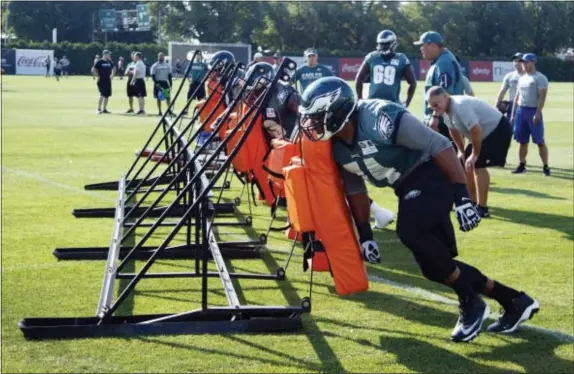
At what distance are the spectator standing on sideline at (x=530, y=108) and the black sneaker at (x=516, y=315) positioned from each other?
381 inches

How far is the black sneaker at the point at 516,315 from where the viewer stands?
21.1 feet

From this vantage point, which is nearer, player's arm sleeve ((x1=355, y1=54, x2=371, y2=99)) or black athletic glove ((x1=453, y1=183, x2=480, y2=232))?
black athletic glove ((x1=453, y1=183, x2=480, y2=232))

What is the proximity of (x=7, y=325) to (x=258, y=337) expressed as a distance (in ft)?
5.78

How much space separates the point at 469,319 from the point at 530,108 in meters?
10.5

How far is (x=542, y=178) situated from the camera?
15539mm

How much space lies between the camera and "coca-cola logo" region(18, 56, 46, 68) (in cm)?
7200

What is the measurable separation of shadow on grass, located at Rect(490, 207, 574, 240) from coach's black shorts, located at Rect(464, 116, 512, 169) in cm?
98

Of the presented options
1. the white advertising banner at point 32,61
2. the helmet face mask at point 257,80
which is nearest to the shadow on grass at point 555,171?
the helmet face mask at point 257,80

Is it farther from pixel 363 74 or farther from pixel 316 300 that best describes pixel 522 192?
pixel 316 300

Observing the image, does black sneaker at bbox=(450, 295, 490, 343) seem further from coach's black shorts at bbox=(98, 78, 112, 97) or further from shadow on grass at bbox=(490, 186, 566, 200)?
coach's black shorts at bbox=(98, 78, 112, 97)

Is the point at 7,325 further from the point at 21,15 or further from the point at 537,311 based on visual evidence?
the point at 21,15

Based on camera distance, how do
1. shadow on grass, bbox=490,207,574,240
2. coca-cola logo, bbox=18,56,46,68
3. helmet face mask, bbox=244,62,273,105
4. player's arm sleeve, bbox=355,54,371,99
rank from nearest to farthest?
helmet face mask, bbox=244,62,273,105, shadow on grass, bbox=490,207,574,240, player's arm sleeve, bbox=355,54,371,99, coca-cola logo, bbox=18,56,46,68

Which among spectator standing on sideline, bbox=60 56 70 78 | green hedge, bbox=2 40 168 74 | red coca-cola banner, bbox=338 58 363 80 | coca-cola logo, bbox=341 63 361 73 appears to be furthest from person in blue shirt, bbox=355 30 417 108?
green hedge, bbox=2 40 168 74

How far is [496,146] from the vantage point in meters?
10.5
